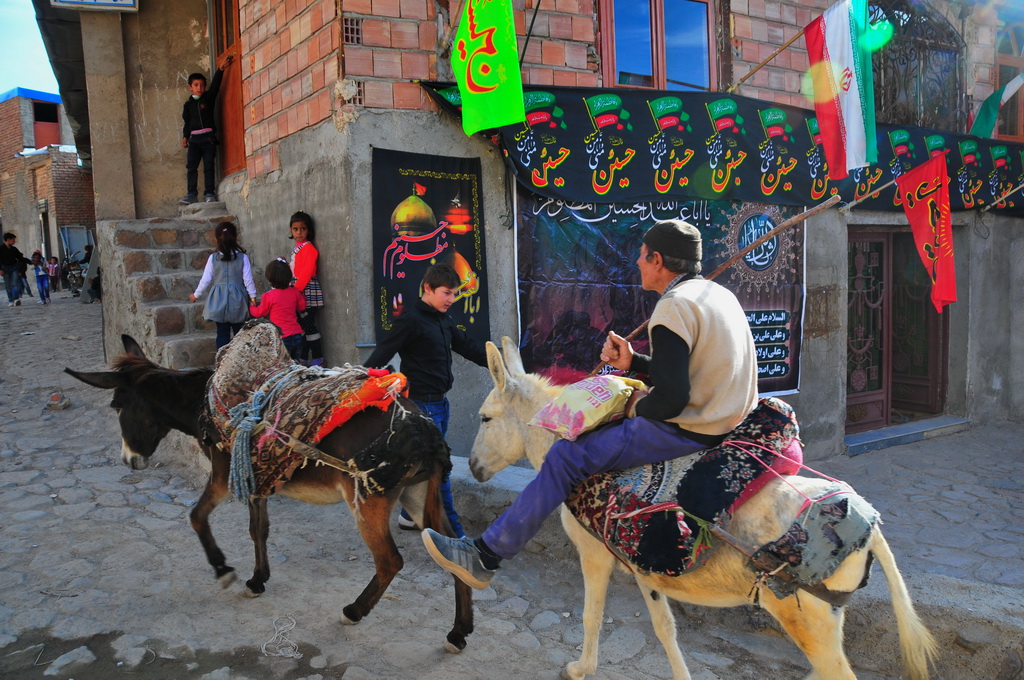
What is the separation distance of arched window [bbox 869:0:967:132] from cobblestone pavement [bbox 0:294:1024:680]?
16.3 feet

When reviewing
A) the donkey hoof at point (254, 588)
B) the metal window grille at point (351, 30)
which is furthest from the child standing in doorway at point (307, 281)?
the donkey hoof at point (254, 588)

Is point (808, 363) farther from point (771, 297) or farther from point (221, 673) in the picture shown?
point (221, 673)

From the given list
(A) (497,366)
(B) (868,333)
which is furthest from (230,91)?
(B) (868,333)

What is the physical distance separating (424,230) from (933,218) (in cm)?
531

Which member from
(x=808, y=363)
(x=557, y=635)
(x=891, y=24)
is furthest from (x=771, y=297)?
(x=557, y=635)

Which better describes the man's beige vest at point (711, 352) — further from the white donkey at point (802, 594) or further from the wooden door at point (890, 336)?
the wooden door at point (890, 336)

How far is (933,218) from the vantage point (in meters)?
7.16

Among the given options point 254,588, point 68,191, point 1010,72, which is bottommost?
point 254,588

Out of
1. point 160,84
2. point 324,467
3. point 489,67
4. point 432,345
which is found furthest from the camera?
point 160,84

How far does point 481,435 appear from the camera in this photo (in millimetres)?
3246

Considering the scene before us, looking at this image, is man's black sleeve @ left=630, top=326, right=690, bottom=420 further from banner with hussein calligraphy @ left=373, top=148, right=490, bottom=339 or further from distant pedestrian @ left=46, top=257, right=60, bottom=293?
distant pedestrian @ left=46, top=257, right=60, bottom=293

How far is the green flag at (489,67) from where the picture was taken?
16.6ft

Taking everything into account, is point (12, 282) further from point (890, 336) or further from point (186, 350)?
point (890, 336)

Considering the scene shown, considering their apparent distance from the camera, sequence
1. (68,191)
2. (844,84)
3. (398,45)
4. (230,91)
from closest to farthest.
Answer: (398,45) → (844,84) → (230,91) → (68,191)
